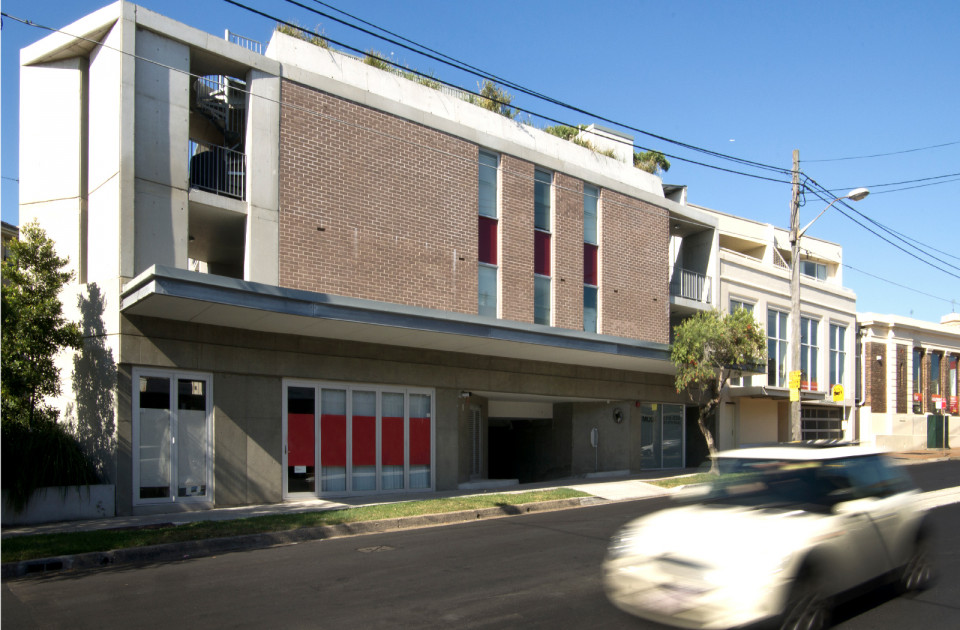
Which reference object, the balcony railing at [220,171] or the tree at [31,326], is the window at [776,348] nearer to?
the balcony railing at [220,171]

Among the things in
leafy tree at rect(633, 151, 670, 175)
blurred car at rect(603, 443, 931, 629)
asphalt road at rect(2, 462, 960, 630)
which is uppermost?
leafy tree at rect(633, 151, 670, 175)

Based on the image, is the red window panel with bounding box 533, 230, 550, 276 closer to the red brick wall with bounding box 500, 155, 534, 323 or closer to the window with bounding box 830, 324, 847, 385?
the red brick wall with bounding box 500, 155, 534, 323

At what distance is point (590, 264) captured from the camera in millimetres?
24328

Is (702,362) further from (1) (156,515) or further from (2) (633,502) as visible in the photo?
(1) (156,515)

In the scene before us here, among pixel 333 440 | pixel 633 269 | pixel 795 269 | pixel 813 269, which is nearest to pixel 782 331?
pixel 813 269

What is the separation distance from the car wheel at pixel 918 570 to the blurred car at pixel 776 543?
11 mm

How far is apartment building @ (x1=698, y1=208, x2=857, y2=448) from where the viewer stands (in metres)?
30.8

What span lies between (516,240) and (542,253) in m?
1.35

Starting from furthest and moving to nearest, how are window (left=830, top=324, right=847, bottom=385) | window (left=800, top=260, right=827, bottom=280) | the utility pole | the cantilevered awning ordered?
window (left=800, top=260, right=827, bottom=280)
window (left=830, top=324, right=847, bottom=385)
the utility pole
the cantilevered awning

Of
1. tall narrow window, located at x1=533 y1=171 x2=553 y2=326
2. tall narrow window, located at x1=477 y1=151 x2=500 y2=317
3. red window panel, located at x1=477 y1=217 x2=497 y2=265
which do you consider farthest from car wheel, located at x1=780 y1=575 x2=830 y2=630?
tall narrow window, located at x1=533 y1=171 x2=553 y2=326

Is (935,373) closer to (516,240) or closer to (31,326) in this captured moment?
(516,240)

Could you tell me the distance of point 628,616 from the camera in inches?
280

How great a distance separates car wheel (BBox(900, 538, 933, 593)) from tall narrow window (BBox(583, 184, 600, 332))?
53.4 feet

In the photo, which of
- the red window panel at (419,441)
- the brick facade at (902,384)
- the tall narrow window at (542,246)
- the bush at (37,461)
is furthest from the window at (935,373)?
the bush at (37,461)
